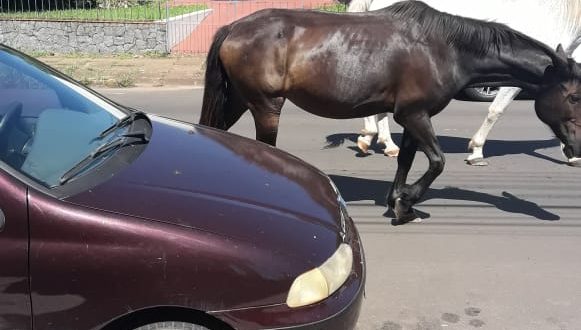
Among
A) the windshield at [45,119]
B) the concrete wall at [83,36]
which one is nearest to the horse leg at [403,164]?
the windshield at [45,119]

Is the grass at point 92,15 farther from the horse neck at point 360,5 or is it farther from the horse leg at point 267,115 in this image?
the horse leg at point 267,115

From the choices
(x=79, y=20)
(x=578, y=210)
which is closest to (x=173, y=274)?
(x=578, y=210)

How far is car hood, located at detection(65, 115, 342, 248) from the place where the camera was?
250 cm

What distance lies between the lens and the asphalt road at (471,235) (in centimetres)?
392

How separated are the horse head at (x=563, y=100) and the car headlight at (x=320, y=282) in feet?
10.5

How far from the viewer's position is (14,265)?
231 cm

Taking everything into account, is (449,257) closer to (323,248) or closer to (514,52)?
(514,52)

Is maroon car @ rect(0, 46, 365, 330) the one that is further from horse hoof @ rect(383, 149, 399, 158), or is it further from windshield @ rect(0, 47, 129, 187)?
horse hoof @ rect(383, 149, 399, 158)

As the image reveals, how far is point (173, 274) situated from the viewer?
236cm

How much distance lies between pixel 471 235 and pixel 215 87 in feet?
8.28

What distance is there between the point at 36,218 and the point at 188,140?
123 centimetres

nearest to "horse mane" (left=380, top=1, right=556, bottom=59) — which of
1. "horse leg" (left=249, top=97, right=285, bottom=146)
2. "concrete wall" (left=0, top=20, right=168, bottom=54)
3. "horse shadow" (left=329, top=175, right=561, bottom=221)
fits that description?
"horse leg" (left=249, top=97, right=285, bottom=146)

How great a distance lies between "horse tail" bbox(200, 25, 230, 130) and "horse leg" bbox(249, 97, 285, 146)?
0.31m

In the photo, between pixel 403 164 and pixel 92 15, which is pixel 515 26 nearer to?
pixel 403 164
